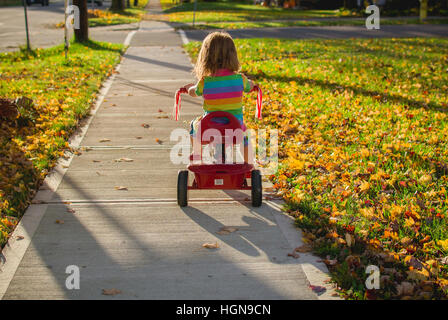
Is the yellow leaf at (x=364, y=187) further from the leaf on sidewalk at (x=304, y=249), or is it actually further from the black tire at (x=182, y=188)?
the black tire at (x=182, y=188)

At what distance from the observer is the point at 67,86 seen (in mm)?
10578

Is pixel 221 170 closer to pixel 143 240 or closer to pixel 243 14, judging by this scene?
pixel 143 240

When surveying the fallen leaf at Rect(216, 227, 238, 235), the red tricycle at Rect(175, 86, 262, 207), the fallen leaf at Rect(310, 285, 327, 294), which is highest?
the red tricycle at Rect(175, 86, 262, 207)

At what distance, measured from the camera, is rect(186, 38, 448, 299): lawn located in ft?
13.5

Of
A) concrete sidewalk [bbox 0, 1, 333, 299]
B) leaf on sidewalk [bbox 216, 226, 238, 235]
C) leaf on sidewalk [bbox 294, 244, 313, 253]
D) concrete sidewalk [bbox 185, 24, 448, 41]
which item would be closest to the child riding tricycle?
concrete sidewalk [bbox 0, 1, 333, 299]

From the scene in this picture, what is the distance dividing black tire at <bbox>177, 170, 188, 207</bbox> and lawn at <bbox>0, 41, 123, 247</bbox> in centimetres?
143

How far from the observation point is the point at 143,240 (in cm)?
450

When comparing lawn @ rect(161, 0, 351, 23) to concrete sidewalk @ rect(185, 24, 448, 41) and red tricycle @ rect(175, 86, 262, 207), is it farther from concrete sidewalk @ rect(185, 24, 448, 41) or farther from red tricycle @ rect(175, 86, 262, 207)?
red tricycle @ rect(175, 86, 262, 207)

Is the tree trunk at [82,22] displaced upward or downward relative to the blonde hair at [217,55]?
upward

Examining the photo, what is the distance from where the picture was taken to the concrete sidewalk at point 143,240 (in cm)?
377

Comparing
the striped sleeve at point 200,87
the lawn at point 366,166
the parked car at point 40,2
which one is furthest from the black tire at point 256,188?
the parked car at point 40,2

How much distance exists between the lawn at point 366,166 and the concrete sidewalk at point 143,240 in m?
0.37

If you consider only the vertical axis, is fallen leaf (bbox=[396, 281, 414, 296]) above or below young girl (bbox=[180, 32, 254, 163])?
below
